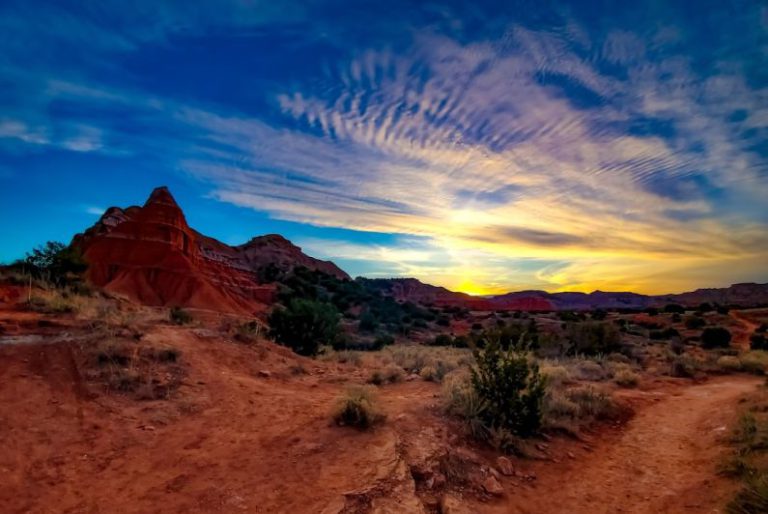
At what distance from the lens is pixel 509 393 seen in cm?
761

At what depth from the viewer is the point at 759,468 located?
5.36 meters

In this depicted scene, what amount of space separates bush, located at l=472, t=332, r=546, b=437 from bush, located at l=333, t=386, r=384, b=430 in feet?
6.35

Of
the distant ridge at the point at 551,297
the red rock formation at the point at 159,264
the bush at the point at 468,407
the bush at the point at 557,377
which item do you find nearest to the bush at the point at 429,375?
the bush at the point at 557,377

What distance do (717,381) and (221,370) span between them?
622 inches

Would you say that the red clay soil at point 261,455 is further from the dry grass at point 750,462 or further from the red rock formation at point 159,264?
the red rock formation at point 159,264

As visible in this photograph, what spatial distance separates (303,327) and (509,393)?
1106 centimetres

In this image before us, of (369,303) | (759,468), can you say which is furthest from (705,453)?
(369,303)

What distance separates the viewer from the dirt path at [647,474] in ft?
17.3

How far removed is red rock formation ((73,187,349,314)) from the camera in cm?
3959

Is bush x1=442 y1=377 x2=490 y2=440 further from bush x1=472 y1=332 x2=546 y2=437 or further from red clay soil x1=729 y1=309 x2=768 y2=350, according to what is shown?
red clay soil x1=729 y1=309 x2=768 y2=350

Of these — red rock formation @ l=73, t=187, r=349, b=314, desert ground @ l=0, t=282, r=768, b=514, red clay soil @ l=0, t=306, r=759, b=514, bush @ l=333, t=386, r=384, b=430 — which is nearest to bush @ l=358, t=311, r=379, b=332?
red rock formation @ l=73, t=187, r=349, b=314

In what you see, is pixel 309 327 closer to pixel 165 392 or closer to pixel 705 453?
pixel 165 392

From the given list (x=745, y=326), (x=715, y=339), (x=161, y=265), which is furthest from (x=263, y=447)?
(x=161, y=265)

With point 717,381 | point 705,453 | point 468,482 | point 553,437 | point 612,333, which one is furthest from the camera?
point 612,333
